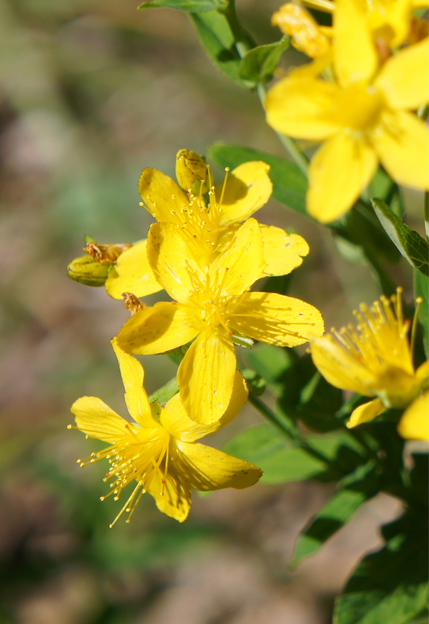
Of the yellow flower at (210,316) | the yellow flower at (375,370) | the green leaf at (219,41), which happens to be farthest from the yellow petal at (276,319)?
the green leaf at (219,41)

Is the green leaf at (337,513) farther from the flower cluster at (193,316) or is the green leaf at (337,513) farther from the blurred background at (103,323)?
the blurred background at (103,323)

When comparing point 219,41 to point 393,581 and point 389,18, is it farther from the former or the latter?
point 393,581

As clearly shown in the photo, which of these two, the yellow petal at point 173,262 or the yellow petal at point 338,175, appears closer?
the yellow petal at point 338,175

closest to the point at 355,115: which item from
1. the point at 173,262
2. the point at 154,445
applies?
the point at 173,262

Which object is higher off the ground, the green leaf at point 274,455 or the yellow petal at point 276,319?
the yellow petal at point 276,319

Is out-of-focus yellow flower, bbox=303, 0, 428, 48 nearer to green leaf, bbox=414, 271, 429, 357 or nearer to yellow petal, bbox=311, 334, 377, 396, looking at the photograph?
green leaf, bbox=414, 271, 429, 357

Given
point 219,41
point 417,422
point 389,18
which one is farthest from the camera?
point 219,41

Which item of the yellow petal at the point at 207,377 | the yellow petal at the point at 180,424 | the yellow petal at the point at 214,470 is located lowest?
the yellow petal at the point at 214,470

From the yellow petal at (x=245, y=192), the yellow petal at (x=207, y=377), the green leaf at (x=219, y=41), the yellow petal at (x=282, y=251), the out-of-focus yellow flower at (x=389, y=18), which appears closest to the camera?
the out-of-focus yellow flower at (x=389, y=18)
